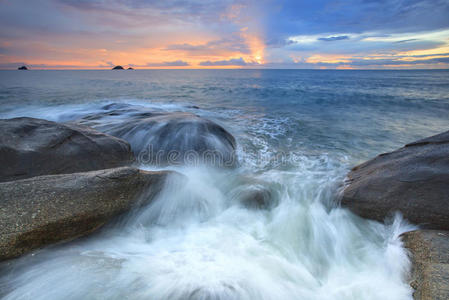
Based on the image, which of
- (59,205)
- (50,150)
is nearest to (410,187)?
(59,205)

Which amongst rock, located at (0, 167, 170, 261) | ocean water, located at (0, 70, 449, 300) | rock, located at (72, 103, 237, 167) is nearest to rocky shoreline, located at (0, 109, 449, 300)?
rock, located at (0, 167, 170, 261)

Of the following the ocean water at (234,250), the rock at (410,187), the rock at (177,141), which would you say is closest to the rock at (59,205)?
the ocean water at (234,250)

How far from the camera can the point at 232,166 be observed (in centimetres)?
584

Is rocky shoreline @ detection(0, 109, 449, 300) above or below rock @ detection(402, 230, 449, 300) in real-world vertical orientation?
above

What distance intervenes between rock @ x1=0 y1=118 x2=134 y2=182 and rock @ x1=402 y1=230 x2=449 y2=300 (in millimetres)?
4696

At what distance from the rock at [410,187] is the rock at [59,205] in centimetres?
362

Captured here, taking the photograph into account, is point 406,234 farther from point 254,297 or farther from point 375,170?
point 254,297

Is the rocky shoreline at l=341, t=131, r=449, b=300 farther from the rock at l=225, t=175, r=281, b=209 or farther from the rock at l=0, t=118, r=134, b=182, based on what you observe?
the rock at l=0, t=118, r=134, b=182

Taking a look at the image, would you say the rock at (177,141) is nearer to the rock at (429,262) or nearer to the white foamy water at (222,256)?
the white foamy water at (222,256)

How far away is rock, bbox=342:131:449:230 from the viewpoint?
9.79ft

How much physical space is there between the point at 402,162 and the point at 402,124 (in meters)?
9.38

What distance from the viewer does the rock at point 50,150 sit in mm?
3555

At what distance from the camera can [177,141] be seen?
5930 mm

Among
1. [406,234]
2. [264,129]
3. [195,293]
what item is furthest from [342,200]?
[264,129]
